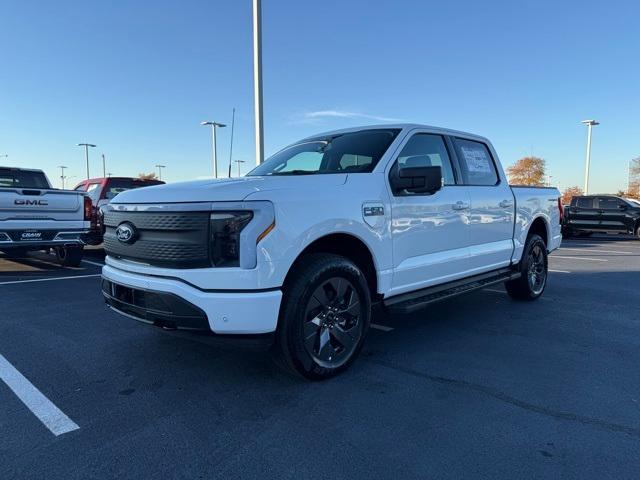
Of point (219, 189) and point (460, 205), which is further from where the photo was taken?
point (460, 205)

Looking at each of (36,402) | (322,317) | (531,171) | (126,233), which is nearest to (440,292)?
(322,317)

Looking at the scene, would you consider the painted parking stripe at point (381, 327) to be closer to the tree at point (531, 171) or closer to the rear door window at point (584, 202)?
the rear door window at point (584, 202)

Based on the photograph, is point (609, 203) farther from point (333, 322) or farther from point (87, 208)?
point (333, 322)

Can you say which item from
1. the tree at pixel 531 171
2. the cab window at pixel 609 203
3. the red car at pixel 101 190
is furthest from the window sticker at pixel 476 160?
the tree at pixel 531 171

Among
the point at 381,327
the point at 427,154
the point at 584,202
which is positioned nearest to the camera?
the point at 427,154

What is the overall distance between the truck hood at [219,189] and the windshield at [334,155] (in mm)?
461

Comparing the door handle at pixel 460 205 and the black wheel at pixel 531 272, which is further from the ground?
the door handle at pixel 460 205

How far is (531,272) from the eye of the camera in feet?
20.2

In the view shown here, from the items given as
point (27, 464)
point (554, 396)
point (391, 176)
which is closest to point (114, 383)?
point (27, 464)

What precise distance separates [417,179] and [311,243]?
104cm

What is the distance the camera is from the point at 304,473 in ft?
7.59

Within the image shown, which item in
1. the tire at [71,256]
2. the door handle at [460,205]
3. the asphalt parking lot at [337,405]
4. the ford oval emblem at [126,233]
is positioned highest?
the door handle at [460,205]

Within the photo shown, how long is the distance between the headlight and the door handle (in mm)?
2348

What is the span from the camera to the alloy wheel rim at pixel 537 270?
6164 millimetres
